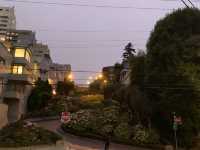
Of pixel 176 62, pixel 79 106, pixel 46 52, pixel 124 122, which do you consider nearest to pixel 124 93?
pixel 124 122

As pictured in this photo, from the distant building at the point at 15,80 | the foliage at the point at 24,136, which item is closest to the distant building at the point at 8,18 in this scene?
the distant building at the point at 15,80

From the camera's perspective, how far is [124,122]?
148 feet

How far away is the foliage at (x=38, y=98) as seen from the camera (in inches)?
2525

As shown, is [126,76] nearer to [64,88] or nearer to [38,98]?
[64,88]

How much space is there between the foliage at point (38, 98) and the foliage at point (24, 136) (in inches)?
1150

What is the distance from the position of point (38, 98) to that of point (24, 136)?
32.2 meters

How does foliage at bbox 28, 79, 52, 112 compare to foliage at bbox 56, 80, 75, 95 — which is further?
foliage at bbox 56, 80, 75, 95

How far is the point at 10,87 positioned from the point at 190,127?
1061 inches

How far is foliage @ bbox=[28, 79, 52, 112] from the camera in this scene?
64.1 meters

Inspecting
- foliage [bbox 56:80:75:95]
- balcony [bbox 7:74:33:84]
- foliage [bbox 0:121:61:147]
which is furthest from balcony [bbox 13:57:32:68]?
foliage [bbox 0:121:61:147]

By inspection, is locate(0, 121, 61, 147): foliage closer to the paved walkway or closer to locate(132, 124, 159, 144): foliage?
the paved walkway

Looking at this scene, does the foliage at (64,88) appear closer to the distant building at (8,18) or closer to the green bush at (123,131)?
the green bush at (123,131)

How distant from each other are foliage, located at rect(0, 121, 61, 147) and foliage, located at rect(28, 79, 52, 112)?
29.2 meters

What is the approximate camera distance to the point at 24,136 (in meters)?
32.5
